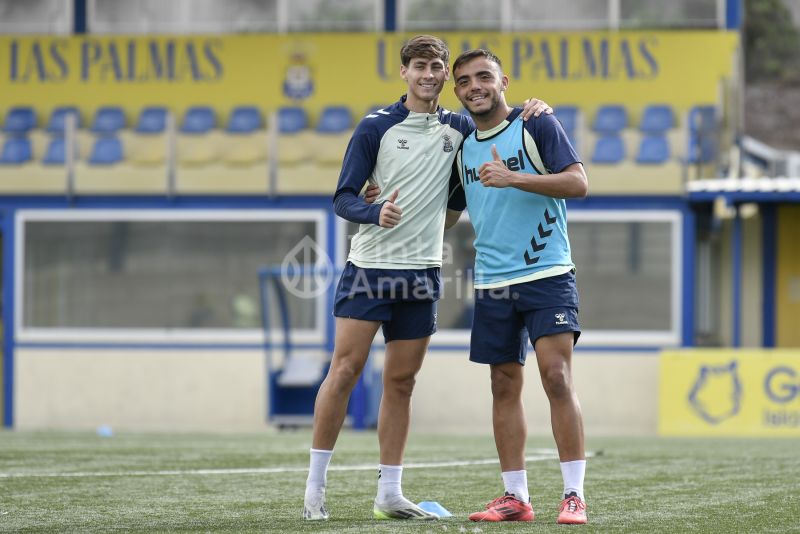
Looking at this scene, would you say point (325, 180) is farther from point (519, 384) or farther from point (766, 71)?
point (766, 71)

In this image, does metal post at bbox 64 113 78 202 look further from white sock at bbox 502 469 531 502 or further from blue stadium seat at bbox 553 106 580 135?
white sock at bbox 502 469 531 502

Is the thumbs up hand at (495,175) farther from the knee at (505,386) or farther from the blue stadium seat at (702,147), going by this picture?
the blue stadium seat at (702,147)

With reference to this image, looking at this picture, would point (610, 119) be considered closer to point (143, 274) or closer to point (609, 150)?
point (609, 150)

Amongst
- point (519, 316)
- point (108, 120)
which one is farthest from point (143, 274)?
point (519, 316)

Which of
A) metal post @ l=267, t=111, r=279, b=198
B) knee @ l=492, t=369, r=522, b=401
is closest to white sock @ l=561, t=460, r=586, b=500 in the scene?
knee @ l=492, t=369, r=522, b=401

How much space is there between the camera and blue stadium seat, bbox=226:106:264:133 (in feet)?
58.3

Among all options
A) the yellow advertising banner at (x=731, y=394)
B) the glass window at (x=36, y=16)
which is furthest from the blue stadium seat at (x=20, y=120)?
the yellow advertising banner at (x=731, y=394)

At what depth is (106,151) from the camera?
56.9ft

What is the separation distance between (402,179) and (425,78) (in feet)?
1.37

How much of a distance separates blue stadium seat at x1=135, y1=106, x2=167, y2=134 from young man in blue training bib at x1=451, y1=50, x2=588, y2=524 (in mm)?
12294

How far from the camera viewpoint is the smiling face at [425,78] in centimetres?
589

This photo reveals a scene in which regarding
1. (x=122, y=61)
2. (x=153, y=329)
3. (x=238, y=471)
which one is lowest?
(x=238, y=471)

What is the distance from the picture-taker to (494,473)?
8117mm

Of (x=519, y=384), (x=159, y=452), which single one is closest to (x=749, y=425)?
(x=159, y=452)
